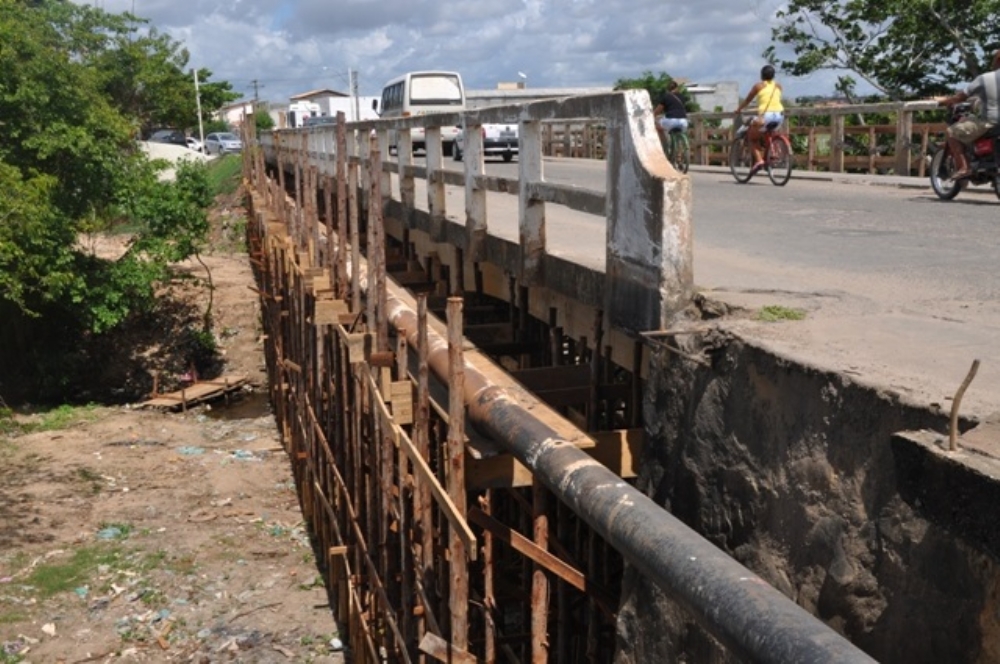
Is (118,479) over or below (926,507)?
below

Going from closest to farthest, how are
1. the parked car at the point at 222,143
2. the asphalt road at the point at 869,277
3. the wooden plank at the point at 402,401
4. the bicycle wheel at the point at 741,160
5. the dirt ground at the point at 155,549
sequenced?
1. the asphalt road at the point at 869,277
2. the wooden plank at the point at 402,401
3. the dirt ground at the point at 155,549
4. the bicycle wheel at the point at 741,160
5. the parked car at the point at 222,143

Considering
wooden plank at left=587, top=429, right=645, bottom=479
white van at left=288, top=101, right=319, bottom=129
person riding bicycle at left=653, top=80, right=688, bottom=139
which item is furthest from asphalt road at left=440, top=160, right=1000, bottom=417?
white van at left=288, top=101, right=319, bottom=129

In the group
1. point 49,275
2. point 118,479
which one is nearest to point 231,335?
point 49,275

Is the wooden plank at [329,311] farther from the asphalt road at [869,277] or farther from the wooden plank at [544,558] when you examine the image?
the wooden plank at [544,558]

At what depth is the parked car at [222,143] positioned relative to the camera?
6099cm

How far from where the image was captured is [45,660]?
1062cm

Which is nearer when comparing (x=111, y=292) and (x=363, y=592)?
(x=363, y=592)

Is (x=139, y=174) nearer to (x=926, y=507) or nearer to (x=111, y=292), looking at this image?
(x=111, y=292)

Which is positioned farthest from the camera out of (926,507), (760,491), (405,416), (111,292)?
(111,292)

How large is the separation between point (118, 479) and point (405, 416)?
12243 mm

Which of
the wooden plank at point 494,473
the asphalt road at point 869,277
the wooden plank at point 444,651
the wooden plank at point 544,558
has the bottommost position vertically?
the wooden plank at point 444,651

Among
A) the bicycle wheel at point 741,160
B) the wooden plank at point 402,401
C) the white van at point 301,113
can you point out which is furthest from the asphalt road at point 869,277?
the white van at point 301,113

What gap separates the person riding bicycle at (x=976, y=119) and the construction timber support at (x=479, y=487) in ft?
18.9

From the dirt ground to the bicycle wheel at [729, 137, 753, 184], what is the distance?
26.9 ft
